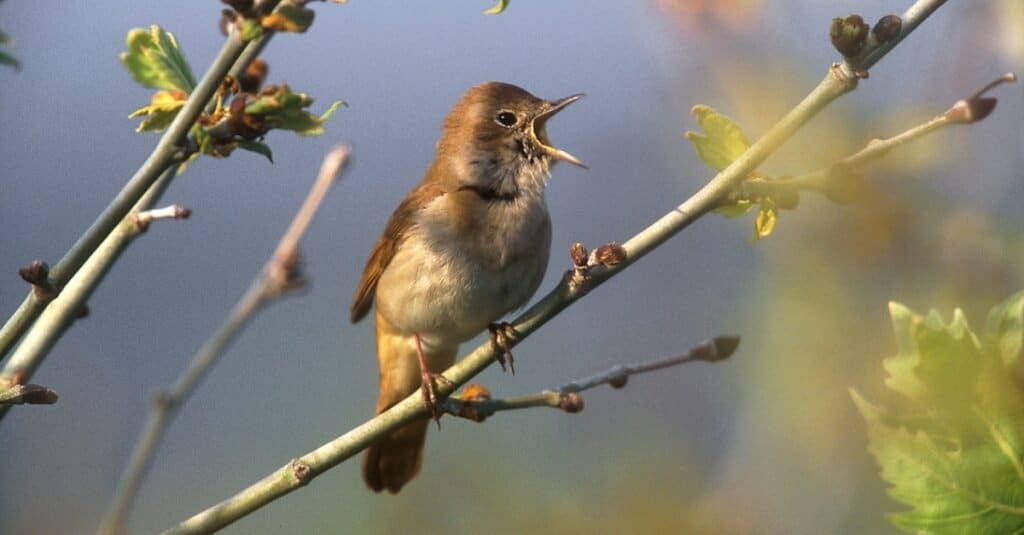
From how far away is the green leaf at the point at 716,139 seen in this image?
182cm

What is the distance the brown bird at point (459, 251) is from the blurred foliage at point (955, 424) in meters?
1.86

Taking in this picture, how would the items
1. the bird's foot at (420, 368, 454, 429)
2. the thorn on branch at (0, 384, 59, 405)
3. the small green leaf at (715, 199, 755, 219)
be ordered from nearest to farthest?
the thorn on branch at (0, 384, 59, 405) → the small green leaf at (715, 199, 755, 219) → the bird's foot at (420, 368, 454, 429)

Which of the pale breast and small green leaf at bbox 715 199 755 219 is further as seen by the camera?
the pale breast

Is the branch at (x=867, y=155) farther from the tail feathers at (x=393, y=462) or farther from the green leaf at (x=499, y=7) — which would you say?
the tail feathers at (x=393, y=462)

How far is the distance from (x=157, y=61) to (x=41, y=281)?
1.52 feet

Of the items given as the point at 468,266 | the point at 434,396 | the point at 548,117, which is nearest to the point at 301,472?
the point at 434,396

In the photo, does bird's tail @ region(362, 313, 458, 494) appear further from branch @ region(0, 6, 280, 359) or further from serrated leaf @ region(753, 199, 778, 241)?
branch @ region(0, 6, 280, 359)

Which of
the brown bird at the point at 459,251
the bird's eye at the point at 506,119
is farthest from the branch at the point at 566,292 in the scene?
the bird's eye at the point at 506,119

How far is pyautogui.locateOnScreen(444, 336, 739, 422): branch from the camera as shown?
6.81 ft

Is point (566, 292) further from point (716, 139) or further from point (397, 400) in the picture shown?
point (397, 400)

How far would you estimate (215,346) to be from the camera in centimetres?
230

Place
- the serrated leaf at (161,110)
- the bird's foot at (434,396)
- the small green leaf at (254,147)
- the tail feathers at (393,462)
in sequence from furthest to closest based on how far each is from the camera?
1. the tail feathers at (393,462)
2. the bird's foot at (434,396)
3. the serrated leaf at (161,110)
4. the small green leaf at (254,147)

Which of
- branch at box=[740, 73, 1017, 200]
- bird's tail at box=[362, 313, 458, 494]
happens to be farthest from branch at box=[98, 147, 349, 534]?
bird's tail at box=[362, 313, 458, 494]

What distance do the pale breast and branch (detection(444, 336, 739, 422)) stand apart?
3.52 feet
